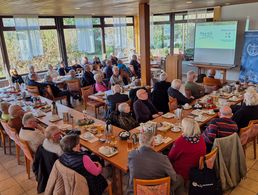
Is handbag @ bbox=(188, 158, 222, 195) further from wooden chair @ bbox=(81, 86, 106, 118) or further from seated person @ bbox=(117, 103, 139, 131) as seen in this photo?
wooden chair @ bbox=(81, 86, 106, 118)

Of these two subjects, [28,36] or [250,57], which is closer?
[250,57]

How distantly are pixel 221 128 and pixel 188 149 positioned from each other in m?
0.65

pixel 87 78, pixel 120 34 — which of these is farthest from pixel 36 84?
pixel 120 34

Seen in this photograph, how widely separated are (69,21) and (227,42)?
20.1ft

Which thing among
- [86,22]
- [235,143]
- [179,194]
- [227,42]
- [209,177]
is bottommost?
[179,194]

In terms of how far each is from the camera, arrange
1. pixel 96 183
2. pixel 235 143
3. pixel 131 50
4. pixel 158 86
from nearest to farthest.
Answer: pixel 96 183
pixel 235 143
pixel 158 86
pixel 131 50

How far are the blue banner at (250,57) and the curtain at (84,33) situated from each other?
612 cm

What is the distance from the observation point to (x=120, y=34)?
11.0 meters

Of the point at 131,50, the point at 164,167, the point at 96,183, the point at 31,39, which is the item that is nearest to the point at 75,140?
the point at 96,183

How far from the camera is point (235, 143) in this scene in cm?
280

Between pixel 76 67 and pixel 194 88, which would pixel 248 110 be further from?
pixel 76 67

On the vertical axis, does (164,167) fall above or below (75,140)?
below

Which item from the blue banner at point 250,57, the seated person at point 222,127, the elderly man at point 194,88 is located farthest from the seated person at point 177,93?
the blue banner at point 250,57

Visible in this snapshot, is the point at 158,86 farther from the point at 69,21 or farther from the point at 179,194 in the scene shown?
the point at 69,21
